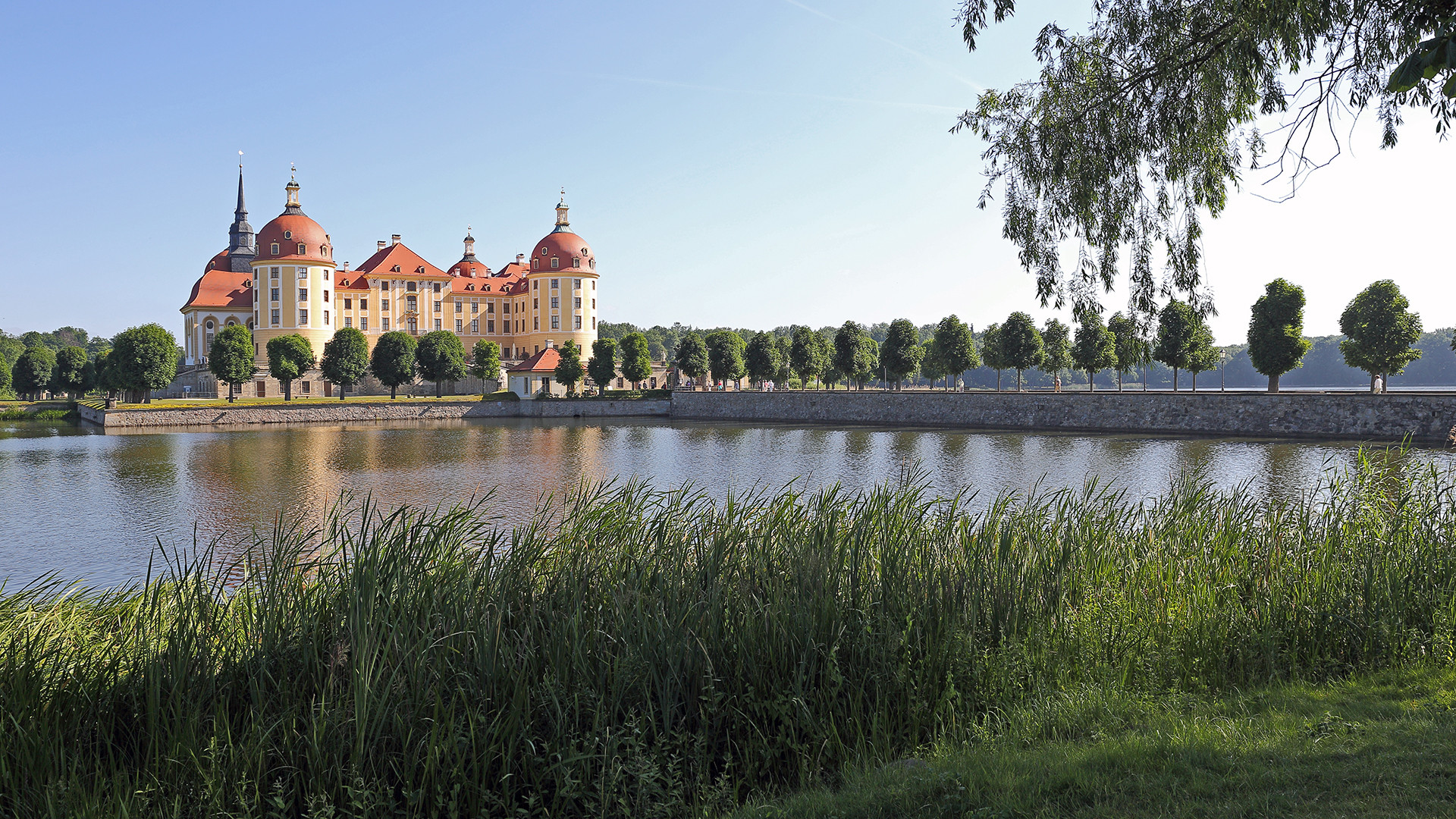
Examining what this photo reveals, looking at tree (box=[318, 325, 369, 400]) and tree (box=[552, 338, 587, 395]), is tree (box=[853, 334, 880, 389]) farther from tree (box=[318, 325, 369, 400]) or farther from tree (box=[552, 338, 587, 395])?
tree (box=[318, 325, 369, 400])

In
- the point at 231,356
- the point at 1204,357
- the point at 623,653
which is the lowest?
the point at 623,653

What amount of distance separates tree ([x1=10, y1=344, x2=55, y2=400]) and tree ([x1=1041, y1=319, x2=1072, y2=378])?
261 feet

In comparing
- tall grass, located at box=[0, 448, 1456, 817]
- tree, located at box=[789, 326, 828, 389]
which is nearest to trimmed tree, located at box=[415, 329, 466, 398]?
tree, located at box=[789, 326, 828, 389]

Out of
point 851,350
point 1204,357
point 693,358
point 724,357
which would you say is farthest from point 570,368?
point 1204,357

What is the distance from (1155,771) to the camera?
11.4 ft

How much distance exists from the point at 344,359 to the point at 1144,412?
50420 mm

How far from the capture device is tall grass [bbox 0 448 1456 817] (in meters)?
3.70

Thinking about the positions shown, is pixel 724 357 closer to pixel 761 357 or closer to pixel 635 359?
pixel 761 357

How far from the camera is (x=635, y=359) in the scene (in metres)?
66.3

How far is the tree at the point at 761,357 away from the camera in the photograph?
221 feet

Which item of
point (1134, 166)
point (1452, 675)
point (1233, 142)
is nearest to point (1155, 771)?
point (1452, 675)

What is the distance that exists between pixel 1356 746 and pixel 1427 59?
2.82 metres

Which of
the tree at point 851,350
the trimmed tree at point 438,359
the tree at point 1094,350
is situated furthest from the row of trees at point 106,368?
the tree at point 1094,350

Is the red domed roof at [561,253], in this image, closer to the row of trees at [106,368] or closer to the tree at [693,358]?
the tree at [693,358]
